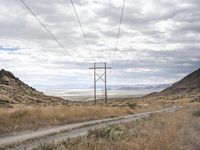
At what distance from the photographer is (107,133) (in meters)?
18.8

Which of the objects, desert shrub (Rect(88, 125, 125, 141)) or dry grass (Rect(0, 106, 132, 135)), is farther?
dry grass (Rect(0, 106, 132, 135))

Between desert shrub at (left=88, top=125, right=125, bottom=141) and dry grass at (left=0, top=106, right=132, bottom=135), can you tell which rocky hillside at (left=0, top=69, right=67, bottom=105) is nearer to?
dry grass at (left=0, top=106, right=132, bottom=135)

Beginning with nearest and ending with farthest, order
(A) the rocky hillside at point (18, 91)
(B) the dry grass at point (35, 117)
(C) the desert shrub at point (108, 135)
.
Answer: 1. (C) the desert shrub at point (108, 135)
2. (B) the dry grass at point (35, 117)
3. (A) the rocky hillside at point (18, 91)

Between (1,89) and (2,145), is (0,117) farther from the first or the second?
(1,89)

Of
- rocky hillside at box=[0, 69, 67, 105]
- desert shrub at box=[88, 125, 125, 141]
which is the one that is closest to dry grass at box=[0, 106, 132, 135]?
desert shrub at box=[88, 125, 125, 141]

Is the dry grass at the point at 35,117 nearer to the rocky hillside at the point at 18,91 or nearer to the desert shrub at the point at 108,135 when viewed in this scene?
the desert shrub at the point at 108,135

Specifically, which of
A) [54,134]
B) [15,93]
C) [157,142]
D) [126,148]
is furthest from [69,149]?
[15,93]

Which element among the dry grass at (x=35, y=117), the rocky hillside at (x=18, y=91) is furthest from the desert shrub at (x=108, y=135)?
the rocky hillside at (x=18, y=91)

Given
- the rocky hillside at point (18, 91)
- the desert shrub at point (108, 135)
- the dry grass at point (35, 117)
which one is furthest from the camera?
the rocky hillside at point (18, 91)

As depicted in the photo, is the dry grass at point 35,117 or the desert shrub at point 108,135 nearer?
the desert shrub at point 108,135

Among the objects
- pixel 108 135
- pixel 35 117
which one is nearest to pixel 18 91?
pixel 35 117

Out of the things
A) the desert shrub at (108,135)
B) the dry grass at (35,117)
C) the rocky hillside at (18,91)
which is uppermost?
the rocky hillside at (18,91)

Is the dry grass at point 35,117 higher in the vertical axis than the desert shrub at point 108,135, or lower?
higher

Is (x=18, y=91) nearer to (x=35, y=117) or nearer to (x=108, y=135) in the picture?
(x=35, y=117)
